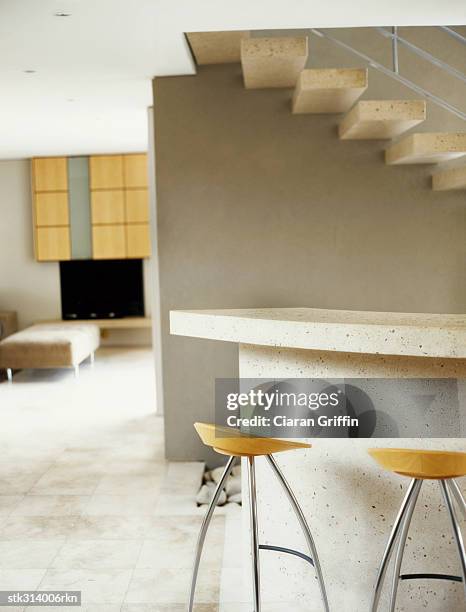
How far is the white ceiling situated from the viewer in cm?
344

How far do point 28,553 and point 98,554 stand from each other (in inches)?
14.6

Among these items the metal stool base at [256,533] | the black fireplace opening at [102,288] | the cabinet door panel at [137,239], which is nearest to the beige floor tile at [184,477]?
the metal stool base at [256,533]

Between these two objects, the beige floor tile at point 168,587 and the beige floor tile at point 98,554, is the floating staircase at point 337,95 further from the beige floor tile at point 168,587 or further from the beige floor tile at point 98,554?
the beige floor tile at point 98,554

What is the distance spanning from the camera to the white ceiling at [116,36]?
3.44m

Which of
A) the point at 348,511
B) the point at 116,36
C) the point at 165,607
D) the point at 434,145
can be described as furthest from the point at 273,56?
the point at 165,607

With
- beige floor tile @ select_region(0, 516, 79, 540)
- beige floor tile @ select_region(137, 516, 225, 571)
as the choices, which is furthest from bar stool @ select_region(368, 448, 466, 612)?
beige floor tile @ select_region(0, 516, 79, 540)

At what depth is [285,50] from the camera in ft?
13.9

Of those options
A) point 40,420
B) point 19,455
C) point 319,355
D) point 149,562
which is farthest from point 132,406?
point 319,355

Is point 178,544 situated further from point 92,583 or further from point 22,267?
point 22,267

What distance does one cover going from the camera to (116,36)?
4.07 m

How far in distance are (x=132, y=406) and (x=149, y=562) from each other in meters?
3.45

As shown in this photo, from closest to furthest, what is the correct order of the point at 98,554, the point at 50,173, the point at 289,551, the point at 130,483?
the point at 289,551 → the point at 98,554 → the point at 130,483 → the point at 50,173

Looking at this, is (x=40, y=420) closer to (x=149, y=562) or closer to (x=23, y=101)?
(x=23, y=101)

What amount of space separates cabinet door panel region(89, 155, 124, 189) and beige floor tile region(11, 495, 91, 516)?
613 centimetres
